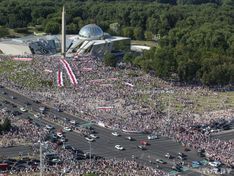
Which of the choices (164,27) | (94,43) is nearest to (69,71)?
(94,43)

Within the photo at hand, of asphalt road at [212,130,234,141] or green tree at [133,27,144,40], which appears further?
green tree at [133,27,144,40]

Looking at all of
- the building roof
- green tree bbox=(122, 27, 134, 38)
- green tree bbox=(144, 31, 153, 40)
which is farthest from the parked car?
green tree bbox=(144, 31, 153, 40)

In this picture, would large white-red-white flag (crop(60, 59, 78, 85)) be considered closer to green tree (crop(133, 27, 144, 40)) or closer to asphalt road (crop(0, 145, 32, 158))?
asphalt road (crop(0, 145, 32, 158))

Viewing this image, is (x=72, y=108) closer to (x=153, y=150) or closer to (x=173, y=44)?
(x=153, y=150)

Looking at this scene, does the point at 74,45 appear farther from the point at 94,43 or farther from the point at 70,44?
the point at 94,43

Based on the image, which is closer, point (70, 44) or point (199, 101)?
point (199, 101)

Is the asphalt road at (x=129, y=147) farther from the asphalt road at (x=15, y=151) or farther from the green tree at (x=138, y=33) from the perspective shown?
the green tree at (x=138, y=33)

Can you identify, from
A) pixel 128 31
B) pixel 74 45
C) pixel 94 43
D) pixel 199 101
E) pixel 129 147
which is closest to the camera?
pixel 129 147
